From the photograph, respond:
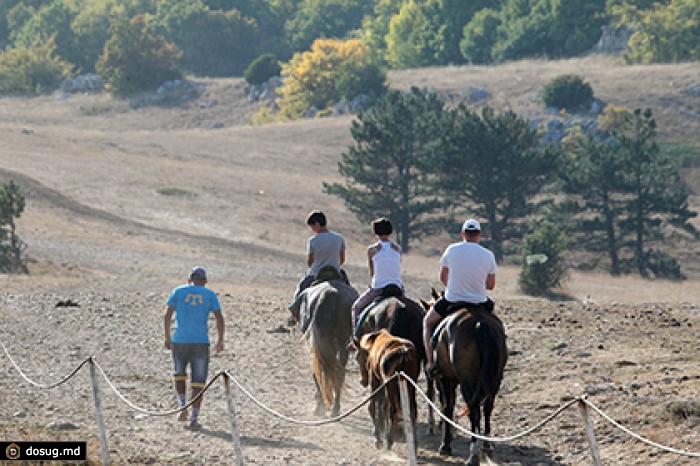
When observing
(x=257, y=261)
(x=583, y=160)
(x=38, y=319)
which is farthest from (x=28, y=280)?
(x=583, y=160)

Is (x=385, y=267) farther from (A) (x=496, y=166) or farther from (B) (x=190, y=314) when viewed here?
(A) (x=496, y=166)

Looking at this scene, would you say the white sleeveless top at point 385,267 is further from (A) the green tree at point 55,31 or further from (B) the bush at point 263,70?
(A) the green tree at point 55,31

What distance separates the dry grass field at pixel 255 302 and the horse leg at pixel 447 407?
152 mm

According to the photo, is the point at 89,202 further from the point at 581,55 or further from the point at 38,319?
the point at 581,55

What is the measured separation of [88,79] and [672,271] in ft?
267

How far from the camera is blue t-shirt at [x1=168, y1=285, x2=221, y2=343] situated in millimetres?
16406

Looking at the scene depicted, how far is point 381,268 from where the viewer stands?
1664 centimetres

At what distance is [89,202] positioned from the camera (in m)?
64.2

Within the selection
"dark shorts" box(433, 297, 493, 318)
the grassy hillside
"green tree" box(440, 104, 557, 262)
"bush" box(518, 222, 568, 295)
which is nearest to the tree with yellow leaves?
the grassy hillside

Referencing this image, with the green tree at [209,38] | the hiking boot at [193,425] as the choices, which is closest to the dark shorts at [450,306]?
the hiking boot at [193,425]

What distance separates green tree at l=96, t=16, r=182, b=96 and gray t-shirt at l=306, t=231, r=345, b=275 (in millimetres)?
105531

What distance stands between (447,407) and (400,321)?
1459 millimetres

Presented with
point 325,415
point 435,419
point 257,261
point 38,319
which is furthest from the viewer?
point 257,261

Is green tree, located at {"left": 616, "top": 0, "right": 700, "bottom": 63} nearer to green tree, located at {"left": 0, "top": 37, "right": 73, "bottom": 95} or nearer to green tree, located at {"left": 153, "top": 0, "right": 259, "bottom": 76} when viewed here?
green tree, located at {"left": 153, "top": 0, "right": 259, "bottom": 76}
